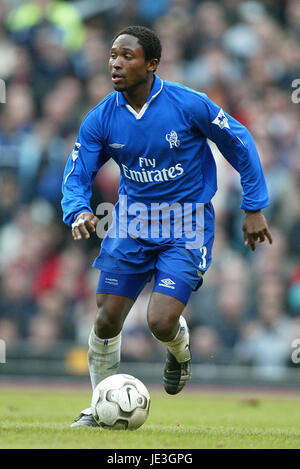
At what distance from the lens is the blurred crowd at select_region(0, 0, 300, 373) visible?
1144 centimetres

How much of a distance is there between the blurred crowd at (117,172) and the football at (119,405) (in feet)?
15.8

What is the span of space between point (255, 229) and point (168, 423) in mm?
1787

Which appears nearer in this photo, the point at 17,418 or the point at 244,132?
the point at 244,132

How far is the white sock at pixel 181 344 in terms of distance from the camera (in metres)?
7.01

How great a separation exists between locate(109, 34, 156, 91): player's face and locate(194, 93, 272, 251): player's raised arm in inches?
19.0

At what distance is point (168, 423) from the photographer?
24.8 ft

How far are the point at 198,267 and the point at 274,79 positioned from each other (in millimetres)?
6857

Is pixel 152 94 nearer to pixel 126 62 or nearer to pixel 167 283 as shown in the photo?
pixel 126 62

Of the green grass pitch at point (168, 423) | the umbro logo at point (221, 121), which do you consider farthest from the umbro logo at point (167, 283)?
the umbro logo at point (221, 121)

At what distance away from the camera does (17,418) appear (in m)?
7.55

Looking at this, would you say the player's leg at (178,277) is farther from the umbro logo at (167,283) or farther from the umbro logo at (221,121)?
the umbro logo at (221,121)

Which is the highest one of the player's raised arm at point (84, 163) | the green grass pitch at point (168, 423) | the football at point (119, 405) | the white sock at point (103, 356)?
the player's raised arm at point (84, 163)
